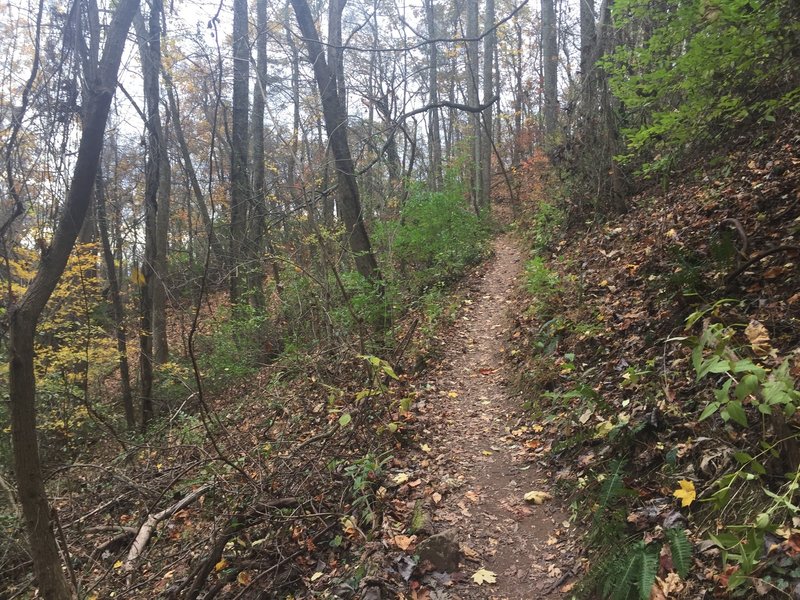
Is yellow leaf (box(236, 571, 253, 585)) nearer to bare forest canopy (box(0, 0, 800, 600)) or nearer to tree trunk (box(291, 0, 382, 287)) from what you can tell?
bare forest canopy (box(0, 0, 800, 600))

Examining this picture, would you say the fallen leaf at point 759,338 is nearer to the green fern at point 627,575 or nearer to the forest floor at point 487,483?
the green fern at point 627,575

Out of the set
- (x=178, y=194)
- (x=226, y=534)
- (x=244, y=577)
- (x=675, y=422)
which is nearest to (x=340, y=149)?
(x=226, y=534)

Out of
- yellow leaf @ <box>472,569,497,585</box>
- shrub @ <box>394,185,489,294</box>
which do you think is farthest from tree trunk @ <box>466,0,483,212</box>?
yellow leaf @ <box>472,569,497,585</box>

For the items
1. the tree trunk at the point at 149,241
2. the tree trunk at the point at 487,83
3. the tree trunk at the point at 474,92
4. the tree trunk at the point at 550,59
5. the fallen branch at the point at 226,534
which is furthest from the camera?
the tree trunk at the point at 487,83

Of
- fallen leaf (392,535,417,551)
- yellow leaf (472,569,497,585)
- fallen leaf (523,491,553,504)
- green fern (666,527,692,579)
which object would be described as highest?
green fern (666,527,692,579)

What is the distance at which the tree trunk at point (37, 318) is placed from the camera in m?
3.02

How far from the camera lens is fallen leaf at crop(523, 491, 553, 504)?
12.2ft

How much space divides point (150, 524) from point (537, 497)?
13.7 feet

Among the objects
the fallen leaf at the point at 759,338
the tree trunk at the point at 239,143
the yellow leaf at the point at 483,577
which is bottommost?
the yellow leaf at the point at 483,577

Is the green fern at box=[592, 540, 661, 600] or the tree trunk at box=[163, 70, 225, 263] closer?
the green fern at box=[592, 540, 661, 600]

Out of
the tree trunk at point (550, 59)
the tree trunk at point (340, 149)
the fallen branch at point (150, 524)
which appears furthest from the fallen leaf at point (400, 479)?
the tree trunk at point (550, 59)

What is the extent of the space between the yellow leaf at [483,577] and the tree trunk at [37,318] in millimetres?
2839

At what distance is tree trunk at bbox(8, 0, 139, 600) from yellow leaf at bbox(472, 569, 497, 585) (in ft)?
9.31

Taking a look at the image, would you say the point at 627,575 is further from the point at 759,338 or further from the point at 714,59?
the point at 714,59
